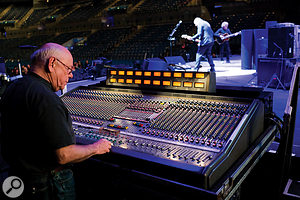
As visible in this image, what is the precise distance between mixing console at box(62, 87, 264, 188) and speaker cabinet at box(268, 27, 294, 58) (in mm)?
3820

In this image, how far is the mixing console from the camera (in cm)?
114

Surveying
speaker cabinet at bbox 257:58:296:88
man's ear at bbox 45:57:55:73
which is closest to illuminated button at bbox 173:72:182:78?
man's ear at bbox 45:57:55:73

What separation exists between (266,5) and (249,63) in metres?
8.37

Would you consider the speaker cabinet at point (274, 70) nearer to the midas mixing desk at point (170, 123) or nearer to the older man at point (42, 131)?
the midas mixing desk at point (170, 123)

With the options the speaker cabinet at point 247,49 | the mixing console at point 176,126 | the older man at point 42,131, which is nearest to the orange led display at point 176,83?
the mixing console at point 176,126

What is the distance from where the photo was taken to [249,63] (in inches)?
272

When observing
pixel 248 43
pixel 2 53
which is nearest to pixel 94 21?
pixel 2 53

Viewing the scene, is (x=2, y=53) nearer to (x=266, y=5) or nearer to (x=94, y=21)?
(x=94, y=21)

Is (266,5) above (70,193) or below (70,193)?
above

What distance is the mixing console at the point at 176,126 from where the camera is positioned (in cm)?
114

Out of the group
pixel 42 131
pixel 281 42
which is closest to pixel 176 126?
pixel 42 131

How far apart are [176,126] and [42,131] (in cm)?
69

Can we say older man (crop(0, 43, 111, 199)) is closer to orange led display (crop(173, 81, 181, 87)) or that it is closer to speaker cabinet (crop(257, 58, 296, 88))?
orange led display (crop(173, 81, 181, 87))

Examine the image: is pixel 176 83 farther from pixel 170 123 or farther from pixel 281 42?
pixel 281 42
